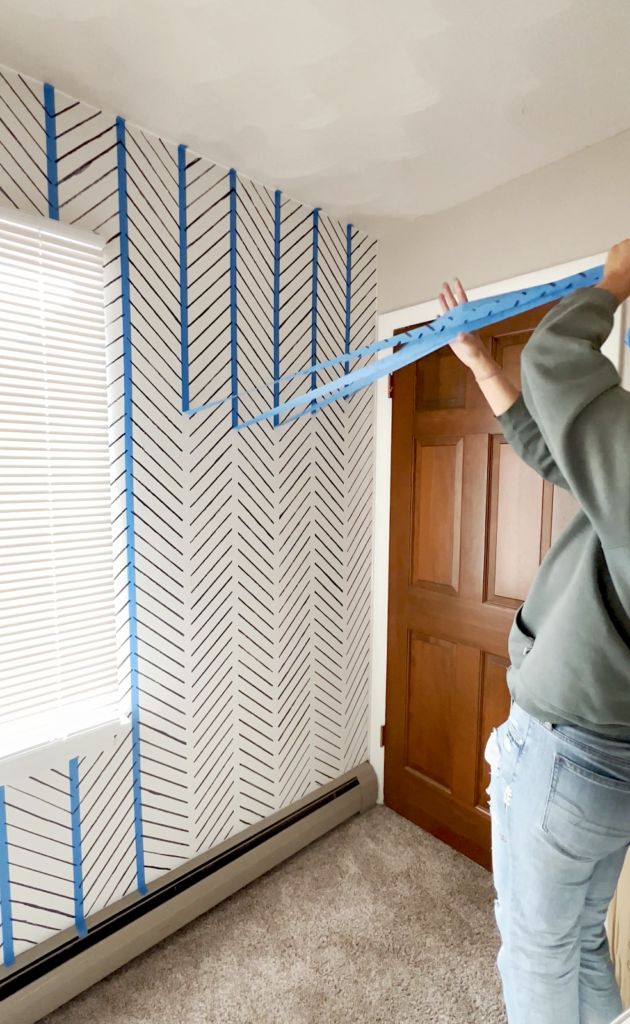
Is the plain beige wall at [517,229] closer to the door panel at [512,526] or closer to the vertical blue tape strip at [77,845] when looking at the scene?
the door panel at [512,526]

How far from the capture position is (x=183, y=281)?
1667 mm

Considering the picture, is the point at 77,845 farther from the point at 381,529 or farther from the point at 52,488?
the point at 381,529

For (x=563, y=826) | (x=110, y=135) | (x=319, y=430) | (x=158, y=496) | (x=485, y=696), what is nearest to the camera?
(x=563, y=826)

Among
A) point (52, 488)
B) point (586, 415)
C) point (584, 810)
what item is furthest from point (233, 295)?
point (584, 810)

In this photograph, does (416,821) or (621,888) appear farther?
(416,821)

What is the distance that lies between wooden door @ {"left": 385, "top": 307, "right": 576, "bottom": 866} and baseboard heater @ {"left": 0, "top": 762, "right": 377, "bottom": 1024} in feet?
1.11

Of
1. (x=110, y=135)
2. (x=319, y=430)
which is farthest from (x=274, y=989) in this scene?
(x=110, y=135)

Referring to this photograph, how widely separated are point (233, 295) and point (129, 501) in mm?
742

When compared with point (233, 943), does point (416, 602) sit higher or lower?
higher

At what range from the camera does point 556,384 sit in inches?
29.3

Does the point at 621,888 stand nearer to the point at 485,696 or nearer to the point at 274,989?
the point at 485,696

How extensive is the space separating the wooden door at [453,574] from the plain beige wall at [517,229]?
0.22m

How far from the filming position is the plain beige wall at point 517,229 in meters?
1.57

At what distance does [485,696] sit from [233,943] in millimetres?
1091
